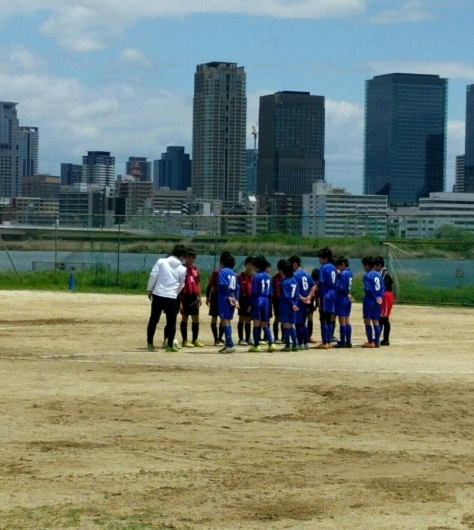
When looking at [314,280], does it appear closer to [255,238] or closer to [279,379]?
[279,379]

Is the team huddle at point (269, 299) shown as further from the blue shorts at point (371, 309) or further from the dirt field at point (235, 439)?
the dirt field at point (235, 439)

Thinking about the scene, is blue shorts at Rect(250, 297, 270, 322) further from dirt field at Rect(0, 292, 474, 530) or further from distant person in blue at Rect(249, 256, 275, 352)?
dirt field at Rect(0, 292, 474, 530)

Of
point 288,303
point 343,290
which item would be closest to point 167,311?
point 288,303

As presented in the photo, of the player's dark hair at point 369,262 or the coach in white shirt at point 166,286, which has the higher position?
the player's dark hair at point 369,262

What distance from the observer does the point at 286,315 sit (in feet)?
65.1

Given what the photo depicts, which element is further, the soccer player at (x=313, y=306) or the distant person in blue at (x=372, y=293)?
the soccer player at (x=313, y=306)

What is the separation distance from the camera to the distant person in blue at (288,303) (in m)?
19.6

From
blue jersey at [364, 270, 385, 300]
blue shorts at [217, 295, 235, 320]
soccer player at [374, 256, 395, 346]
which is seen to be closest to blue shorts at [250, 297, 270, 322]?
blue shorts at [217, 295, 235, 320]

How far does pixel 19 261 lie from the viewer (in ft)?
169

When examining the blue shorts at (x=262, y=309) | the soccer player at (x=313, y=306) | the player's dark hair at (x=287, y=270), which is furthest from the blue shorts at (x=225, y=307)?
the soccer player at (x=313, y=306)

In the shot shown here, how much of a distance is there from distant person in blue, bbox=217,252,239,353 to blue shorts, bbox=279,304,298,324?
0.87 meters

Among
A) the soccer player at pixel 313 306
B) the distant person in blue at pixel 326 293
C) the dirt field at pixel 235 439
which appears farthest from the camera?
the soccer player at pixel 313 306

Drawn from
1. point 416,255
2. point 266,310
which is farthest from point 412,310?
point 266,310

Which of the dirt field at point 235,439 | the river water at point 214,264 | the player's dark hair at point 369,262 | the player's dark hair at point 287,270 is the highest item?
the player's dark hair at point 369,262
